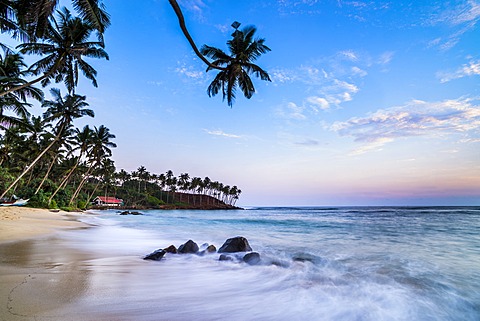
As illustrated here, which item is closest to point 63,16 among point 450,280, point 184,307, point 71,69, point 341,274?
point 71,69

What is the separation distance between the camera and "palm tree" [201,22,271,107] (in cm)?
1261

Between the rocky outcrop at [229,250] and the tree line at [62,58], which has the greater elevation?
the tree line at [62,58]

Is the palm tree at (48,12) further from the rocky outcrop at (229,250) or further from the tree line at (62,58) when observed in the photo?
the rocky outcrop at (229,250)

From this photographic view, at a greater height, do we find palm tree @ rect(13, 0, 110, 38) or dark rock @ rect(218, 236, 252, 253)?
palm tree @ rect(13, 0, 110, 38)

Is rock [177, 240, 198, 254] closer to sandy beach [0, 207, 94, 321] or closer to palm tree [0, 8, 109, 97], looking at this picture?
sandy beach [0, 207, 94, 321]

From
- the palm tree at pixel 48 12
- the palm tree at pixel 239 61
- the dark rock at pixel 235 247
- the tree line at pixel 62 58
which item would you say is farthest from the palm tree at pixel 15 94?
the dark rock at pixel 235 247

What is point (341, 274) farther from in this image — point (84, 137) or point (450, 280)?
point (84, 137)

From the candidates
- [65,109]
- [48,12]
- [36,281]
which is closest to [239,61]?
[48,12]

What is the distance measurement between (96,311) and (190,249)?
5.86 meters

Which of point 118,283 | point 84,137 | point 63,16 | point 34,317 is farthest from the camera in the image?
point 84,137

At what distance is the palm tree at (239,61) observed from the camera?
1261cm

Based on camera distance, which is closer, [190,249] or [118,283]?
[118,283]

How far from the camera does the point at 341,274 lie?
6.77 meters

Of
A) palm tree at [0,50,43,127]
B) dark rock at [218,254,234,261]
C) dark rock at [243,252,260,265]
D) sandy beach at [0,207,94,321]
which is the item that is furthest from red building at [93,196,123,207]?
dark rock at [243,252,260,265]
